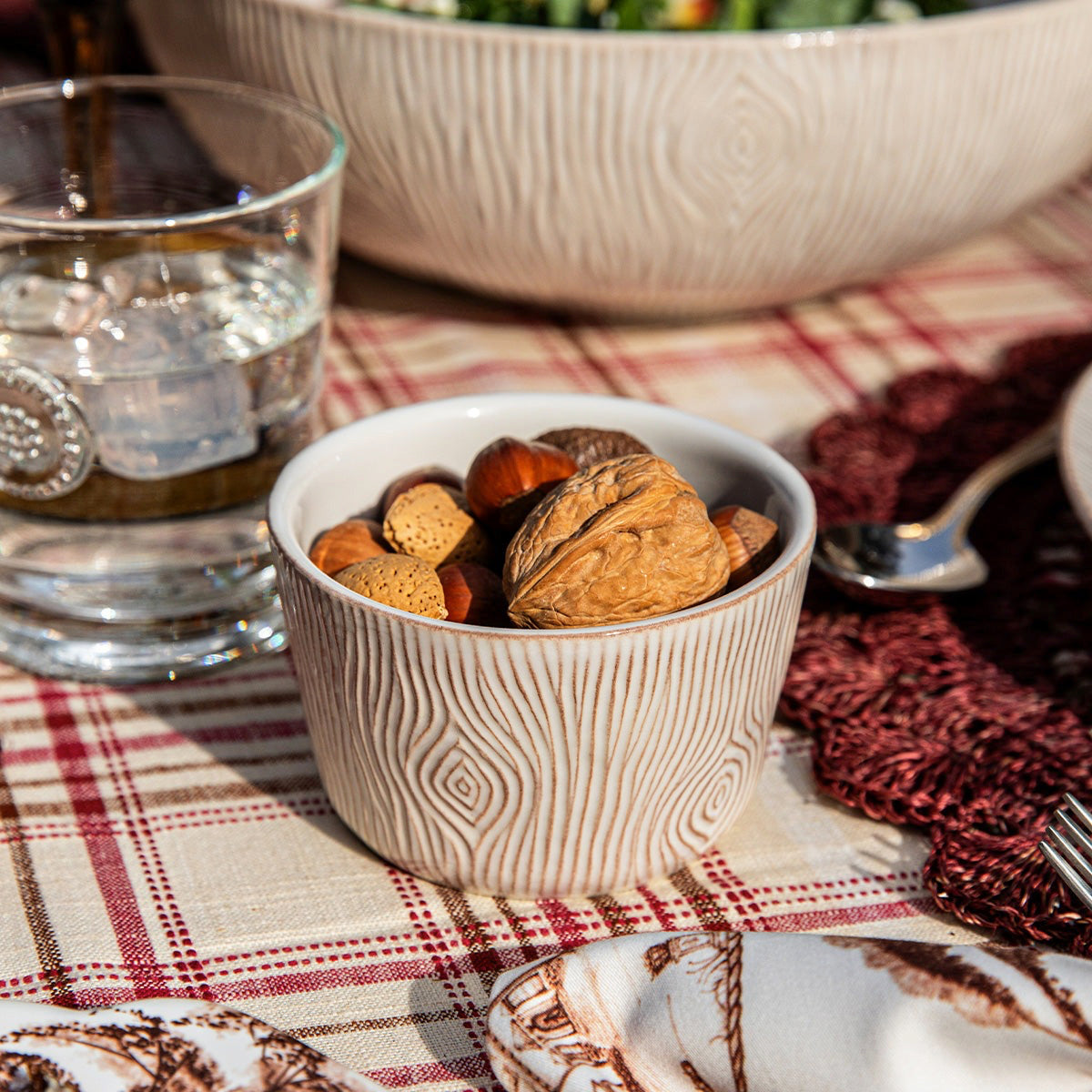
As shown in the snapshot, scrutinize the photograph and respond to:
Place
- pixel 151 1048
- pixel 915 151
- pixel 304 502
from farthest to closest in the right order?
pixel 915 151 < pixel 304 502 < pixel 151 1048

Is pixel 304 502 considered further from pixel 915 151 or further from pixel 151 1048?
pixel 915 151

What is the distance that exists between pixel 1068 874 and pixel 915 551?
216mm

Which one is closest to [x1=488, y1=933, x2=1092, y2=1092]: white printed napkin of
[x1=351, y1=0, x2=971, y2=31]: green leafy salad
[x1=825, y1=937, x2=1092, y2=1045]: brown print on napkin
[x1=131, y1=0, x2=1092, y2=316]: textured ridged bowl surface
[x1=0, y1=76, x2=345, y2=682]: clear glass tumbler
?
[x1=825, y1=937, x2=1092, y2=1045]: brown print on napkin

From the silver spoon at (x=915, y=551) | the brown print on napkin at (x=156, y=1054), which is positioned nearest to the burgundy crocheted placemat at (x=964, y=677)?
the silver spoon at (x=915, y=551)

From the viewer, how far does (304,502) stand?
466mm

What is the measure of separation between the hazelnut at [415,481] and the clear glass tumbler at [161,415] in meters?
0.08

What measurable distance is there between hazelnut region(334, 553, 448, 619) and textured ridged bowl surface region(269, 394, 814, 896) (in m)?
0.02

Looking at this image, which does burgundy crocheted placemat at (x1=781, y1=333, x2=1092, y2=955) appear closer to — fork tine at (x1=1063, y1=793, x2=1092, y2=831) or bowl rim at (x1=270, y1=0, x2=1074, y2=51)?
fork tine at (x1=1063, y1=793, x2=1092, y2=831)

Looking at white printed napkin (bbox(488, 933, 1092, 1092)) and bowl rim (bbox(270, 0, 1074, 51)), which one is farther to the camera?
bowl rim (bbox(270, 0, 1074, 51))

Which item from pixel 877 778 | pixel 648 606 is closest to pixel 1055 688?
pixel 877 778

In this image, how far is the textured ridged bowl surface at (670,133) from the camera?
0.67 meters

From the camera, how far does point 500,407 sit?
1.68 ft

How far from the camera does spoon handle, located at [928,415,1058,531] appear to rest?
63 cm

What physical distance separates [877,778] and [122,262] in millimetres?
337
